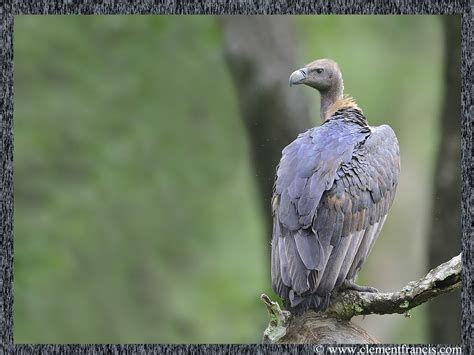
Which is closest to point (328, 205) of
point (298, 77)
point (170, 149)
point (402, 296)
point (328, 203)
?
point (328, 203)

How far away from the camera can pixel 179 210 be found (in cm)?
867

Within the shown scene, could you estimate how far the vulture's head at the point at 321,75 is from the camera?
594cm

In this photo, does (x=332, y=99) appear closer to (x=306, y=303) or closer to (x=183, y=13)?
(x=183, y=13)

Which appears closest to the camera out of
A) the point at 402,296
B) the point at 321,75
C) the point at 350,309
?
the point at 402,296

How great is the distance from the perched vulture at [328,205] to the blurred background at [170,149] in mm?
1697

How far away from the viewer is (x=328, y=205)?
5.29 m

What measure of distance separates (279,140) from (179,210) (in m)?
1.79

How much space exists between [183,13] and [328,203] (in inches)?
45.1

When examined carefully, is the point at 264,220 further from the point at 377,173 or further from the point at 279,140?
the point at 377,173

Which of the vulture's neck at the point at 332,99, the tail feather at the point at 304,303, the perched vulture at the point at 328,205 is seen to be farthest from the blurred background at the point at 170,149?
the tail feather at the point at 304,303

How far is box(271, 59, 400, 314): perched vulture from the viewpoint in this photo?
5.13 m

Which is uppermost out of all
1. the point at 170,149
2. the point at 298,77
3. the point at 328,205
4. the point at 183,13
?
the point at 183,13

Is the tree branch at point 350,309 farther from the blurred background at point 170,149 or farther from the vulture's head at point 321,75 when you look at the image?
the blurred background at point 170,149

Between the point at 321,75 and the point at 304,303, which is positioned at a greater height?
the point at 321,75
